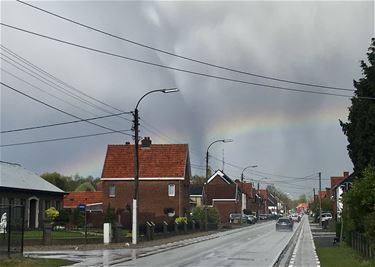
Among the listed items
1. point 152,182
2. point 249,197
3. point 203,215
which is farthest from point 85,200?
point 249,197

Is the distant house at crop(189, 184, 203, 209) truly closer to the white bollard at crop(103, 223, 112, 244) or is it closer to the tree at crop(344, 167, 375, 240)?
the white bollard at crop(103, 223, 112, 244)

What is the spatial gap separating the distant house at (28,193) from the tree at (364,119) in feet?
95.5

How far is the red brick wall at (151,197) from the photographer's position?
7141 centimetres

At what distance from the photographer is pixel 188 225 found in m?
58.0

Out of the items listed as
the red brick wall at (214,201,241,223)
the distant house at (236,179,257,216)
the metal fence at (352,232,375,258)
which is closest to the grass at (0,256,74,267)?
the metal fence at (352,232,375,258)

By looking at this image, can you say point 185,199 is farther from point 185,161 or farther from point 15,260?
point 15,260

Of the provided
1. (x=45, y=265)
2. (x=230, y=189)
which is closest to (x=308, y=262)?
(x=45, y=265)

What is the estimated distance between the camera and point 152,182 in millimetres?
72562

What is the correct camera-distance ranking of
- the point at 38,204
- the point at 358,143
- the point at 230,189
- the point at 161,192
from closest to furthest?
1. the point at 358,143
2. the point at 38,204
3. the point at 161,192
4. the point at 230,189

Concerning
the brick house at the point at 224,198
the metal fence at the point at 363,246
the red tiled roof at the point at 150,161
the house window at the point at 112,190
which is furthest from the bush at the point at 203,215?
the metal fence at the point at 363,246

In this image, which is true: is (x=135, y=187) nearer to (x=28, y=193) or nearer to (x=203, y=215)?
(x=28, y=193)

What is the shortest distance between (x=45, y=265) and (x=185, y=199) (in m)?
53.5

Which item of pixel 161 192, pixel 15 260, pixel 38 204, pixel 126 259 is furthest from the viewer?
pixel 161 192

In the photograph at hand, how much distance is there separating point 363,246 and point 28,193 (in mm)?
36168
